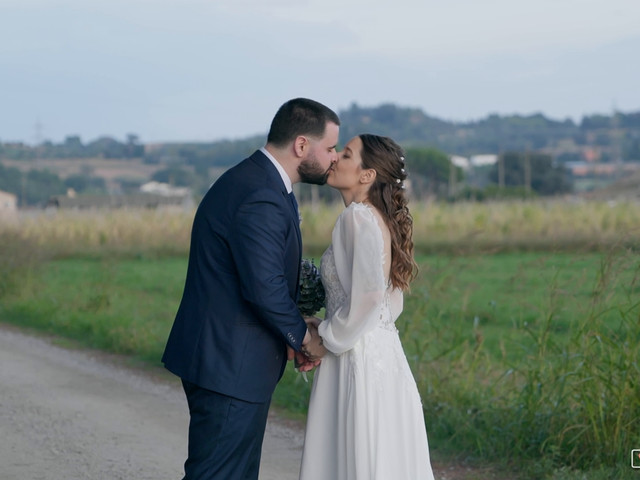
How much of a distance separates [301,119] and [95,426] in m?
4.90

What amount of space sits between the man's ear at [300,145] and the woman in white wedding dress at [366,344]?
25 centimetres

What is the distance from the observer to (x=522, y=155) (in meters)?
83.4

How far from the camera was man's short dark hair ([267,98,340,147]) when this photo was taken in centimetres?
448

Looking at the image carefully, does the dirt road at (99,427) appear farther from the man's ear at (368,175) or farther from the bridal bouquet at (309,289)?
the man's ear at (368,175)

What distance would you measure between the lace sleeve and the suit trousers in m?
0.52

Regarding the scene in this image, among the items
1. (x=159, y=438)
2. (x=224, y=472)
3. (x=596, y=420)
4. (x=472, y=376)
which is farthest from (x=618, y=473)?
(x=159, y=438)

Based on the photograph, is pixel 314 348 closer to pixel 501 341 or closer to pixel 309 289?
pixel 309 289

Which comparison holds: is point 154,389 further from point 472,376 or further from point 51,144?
point 51,144

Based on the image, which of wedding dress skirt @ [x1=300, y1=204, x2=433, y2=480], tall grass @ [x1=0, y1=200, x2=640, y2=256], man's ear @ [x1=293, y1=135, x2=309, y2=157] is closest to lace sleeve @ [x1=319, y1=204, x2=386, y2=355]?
wedding dress skirt @ [x1=300, y1=204, x2=433, y2=480]

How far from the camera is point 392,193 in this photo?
4.73 meters

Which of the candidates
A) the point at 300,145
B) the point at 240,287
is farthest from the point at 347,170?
the point at 240,287

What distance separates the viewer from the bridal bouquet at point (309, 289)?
4922mm

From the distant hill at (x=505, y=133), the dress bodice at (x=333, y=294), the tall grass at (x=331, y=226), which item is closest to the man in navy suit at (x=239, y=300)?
the dress bodice at (x=333, y=294)

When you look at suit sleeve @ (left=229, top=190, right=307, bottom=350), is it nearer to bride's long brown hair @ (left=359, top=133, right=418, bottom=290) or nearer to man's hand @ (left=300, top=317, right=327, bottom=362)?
man's hand @ (left=300, top=317, right=327, bottom=362)
